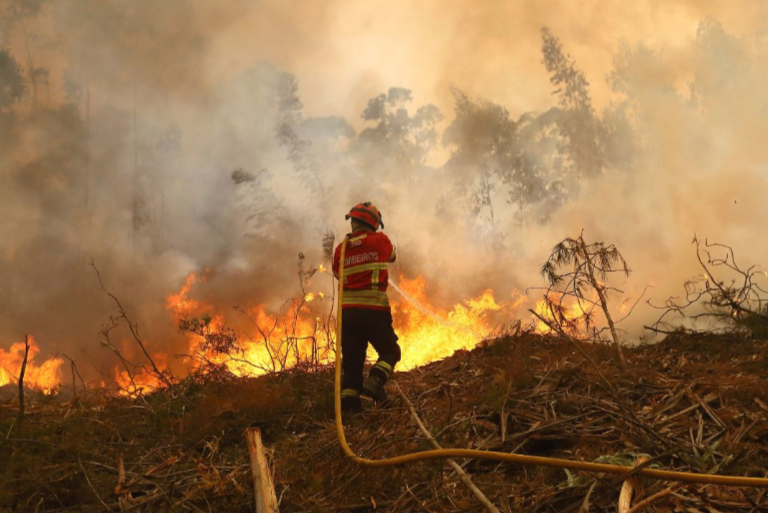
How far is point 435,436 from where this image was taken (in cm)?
366

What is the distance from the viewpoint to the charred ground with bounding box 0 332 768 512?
288 cm

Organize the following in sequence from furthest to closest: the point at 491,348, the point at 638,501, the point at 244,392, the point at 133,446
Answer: the point at 491,348
the point at 244,392
the point at 133,446
the point at 638,501

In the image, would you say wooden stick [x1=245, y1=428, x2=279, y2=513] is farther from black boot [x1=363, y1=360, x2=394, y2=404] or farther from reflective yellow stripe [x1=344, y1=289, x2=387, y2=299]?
reflective yellow stripe [x1=344, y1=289, x2=387, y2=299]

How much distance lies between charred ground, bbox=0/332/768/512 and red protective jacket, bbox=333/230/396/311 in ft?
3.70

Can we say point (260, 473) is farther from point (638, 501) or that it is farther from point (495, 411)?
point (638, 501)

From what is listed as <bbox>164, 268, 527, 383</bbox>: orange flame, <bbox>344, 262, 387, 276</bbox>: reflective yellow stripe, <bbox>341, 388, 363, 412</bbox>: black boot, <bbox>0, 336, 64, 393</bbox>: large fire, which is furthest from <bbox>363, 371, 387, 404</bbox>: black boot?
<bbox>0, 336, 64, 393</bbox>: large fire

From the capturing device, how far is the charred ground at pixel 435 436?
2.88 m

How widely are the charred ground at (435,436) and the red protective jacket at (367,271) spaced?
1127mm

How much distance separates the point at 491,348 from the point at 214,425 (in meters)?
3.79

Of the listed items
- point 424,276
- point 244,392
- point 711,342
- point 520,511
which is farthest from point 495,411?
point 424,276

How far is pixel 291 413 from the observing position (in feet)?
17.6

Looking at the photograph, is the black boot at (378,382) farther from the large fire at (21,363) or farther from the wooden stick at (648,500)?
the large fire at (21,363)

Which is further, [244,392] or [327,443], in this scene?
[244,392]

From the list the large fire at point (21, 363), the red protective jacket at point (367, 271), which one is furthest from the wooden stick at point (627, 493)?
the large fire at point (21, 363)
